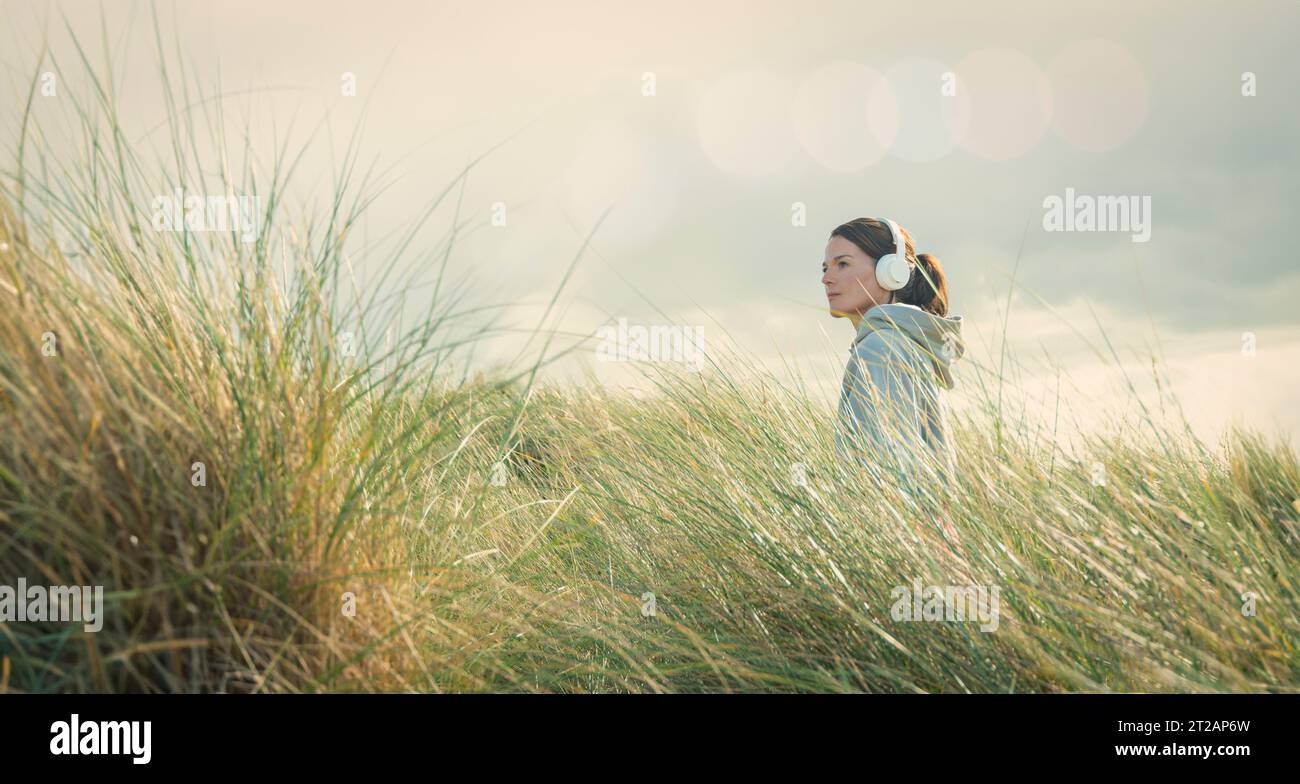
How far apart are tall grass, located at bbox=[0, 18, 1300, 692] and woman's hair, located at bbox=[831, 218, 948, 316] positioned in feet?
4.37

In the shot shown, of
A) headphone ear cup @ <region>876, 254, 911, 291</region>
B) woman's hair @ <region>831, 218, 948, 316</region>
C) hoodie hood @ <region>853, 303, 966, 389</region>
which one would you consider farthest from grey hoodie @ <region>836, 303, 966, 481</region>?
woman's hair @ <region>831, 218, 948, 316</region>

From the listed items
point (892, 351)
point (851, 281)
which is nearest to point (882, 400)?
point (892, 351)

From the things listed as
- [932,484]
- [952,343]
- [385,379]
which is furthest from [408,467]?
[952,343]

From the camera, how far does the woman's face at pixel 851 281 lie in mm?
4367

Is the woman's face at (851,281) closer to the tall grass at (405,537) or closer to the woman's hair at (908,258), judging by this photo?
the woman's hair at (908,258)

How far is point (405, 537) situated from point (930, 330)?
2.55 m

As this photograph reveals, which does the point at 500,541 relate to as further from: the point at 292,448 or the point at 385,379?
the point at 292,448

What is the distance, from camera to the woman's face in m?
4.37

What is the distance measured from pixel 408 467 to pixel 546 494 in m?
2.70

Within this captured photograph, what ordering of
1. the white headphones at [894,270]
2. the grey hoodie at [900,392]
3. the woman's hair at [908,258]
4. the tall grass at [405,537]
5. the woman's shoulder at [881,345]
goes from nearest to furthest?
the tall grass at [405,537], the grey hoodie at [900,392], the woman's shoulder at [881,345], the white headphones at [894,270], the woman's hair at [908,258]

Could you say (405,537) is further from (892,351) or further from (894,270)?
(894,270)

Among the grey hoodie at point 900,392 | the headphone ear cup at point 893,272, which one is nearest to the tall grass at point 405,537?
the grey hoodie at point 900,392

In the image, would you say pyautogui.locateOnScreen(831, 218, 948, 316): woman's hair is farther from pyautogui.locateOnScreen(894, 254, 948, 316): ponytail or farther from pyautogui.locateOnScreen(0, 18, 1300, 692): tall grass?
pyautogui.locateOnScreen(0, 18, 1300, 692): tall grass

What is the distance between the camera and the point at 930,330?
12.4ft
